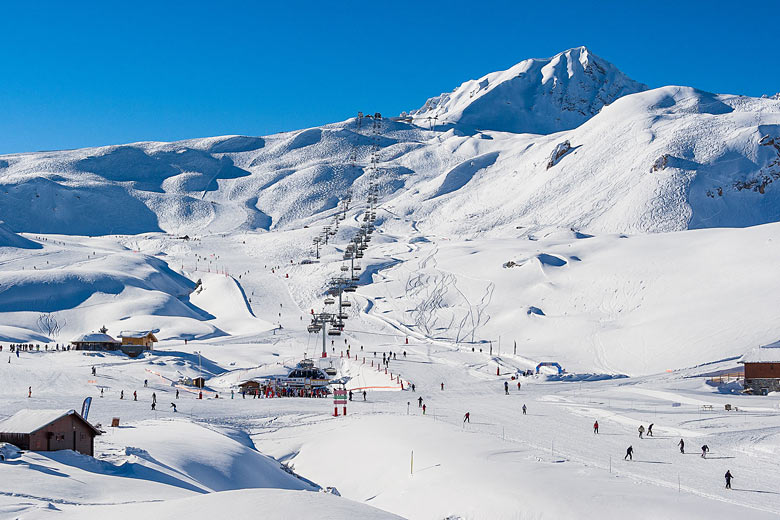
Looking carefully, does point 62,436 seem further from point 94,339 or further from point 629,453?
point 94,339

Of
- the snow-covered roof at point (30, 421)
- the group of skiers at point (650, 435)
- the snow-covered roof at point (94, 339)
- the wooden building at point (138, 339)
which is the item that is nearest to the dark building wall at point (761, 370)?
the group of skiers at point (650, 435)

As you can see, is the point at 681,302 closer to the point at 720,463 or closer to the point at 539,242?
the point at 539,242

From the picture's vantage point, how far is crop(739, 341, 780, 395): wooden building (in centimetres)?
4603

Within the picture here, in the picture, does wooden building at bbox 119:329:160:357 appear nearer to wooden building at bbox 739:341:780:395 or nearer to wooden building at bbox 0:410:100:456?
wooden building at bbox 0:410:100:456

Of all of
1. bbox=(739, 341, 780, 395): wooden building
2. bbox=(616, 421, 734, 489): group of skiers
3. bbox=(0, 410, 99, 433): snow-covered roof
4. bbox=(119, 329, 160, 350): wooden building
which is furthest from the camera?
bbox=(119, 329, 160, 350): wooden building

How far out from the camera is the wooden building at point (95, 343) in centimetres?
5869

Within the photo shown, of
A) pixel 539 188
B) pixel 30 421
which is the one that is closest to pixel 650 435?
pixel 30 421

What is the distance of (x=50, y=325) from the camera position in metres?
76.1

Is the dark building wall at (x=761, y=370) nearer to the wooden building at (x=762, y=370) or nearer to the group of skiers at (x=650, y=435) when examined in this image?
the wooden building at (x=762, y=370)

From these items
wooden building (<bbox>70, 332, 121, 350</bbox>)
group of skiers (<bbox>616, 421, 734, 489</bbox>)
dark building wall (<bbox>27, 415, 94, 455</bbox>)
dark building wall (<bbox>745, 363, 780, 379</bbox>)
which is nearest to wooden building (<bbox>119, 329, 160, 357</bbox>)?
wooden building (<bbox>70, 332, 121, 350</bbox>)

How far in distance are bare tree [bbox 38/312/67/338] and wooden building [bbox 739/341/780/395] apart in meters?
59.1

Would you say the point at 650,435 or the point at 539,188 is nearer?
the point at 650,435

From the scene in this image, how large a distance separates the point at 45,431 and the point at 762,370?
3993 cm

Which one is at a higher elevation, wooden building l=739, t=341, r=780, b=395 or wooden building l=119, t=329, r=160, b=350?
wooden building l=119, t=329, r=160, b=350
